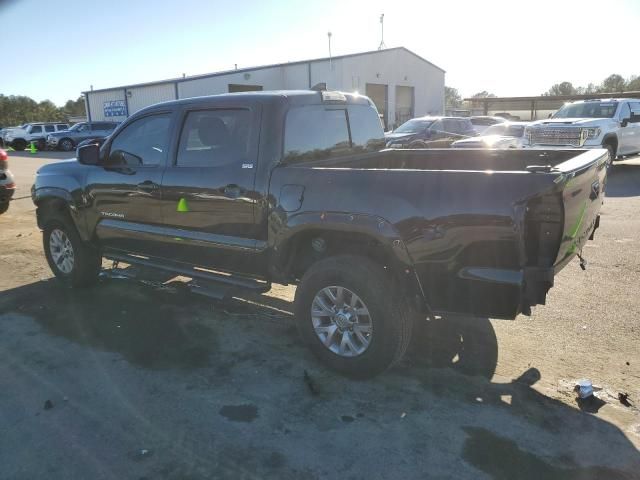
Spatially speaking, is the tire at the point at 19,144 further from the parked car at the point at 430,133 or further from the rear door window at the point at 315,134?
the rear door window at the point at 315,134

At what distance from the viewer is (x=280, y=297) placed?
5.28 m

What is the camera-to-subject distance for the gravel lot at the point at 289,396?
2.77 metres

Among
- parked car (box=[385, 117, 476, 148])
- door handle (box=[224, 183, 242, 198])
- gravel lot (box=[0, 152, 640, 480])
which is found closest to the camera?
gravel lot (box=[0, 152, 640, 480])

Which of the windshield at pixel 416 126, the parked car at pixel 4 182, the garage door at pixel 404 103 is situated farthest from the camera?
the garage door at pixel 404 103

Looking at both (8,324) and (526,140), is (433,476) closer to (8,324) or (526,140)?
(8,324)

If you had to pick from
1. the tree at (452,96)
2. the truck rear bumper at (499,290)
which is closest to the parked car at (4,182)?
the truck rear bumper at (499,290)

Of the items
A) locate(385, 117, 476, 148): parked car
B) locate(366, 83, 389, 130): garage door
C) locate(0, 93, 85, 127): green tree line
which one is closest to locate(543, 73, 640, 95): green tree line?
locate(366, 83, 389, 130): garage door

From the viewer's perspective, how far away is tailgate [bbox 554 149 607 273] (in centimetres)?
299

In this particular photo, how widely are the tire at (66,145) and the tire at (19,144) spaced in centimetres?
525

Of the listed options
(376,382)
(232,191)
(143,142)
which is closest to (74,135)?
(143,142)

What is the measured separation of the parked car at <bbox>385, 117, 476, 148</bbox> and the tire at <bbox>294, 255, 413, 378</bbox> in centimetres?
1254

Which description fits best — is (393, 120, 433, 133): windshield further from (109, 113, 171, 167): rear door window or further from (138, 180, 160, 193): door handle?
(138, 180, 160, 193): door handle

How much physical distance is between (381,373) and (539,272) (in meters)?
1.29

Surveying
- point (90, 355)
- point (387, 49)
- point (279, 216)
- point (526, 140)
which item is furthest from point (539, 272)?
point (387, 49)
